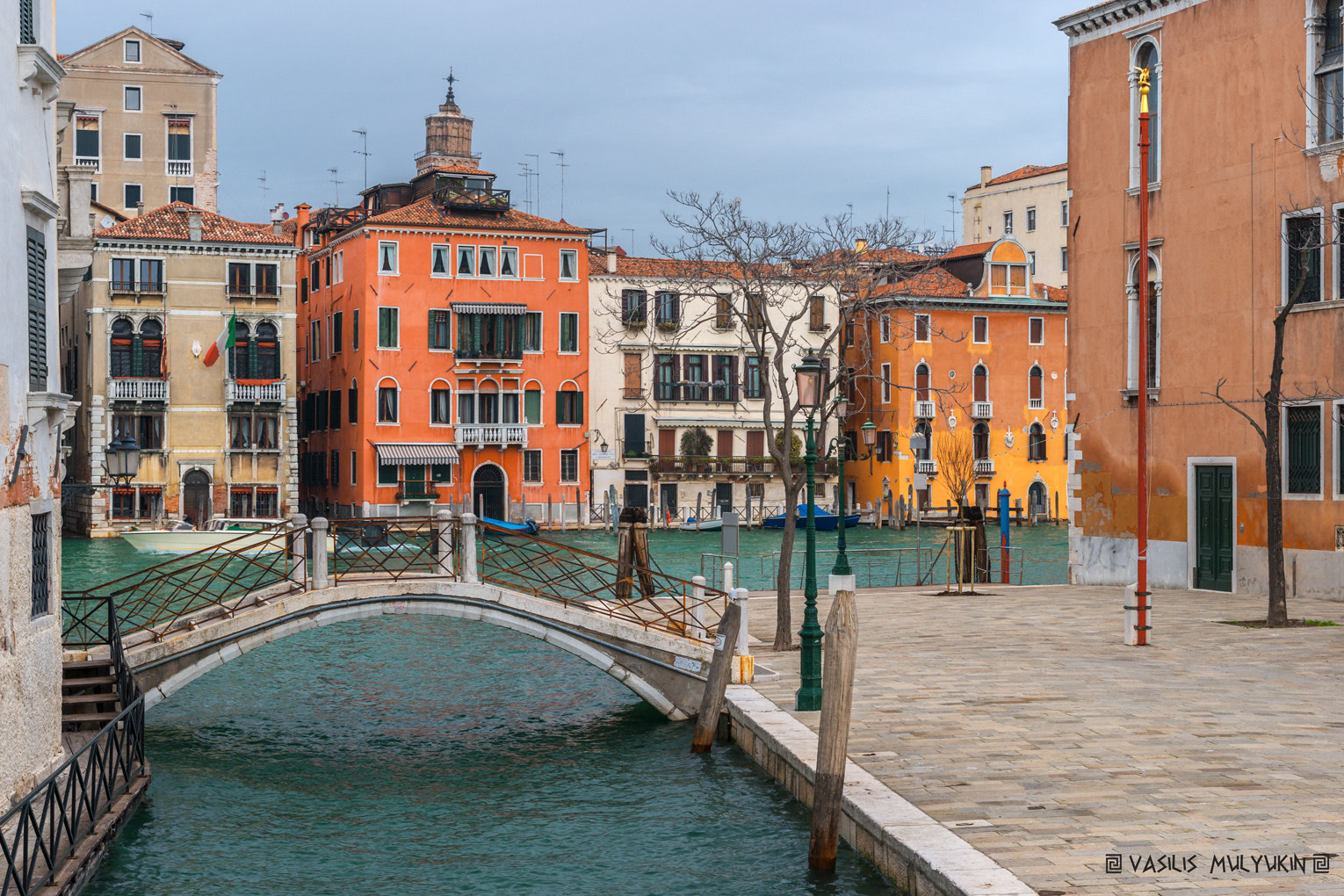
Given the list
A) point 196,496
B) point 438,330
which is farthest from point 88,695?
point 438,330

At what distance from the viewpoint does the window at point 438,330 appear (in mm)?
54781

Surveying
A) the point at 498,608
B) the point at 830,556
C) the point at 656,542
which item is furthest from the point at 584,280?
the point at 498,608

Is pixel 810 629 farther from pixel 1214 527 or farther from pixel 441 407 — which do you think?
pixel 441 407

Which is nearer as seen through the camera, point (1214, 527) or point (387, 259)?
point (1214, 527)

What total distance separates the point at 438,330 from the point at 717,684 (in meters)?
42.0

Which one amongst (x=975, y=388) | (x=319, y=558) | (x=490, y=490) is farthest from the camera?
(x=975, y=388)

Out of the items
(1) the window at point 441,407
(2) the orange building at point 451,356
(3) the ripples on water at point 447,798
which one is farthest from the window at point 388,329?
(3) the ripples on water at point 447,798

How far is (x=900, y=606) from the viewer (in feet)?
74.5

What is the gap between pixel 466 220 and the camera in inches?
2164

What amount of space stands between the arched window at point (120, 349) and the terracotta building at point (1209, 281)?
34877 mm

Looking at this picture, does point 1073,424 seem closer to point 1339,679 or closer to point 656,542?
point 1339,679

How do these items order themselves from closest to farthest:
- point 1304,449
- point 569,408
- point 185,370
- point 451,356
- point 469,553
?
point 469,553 → point 1304,449 → point 185,370 → point 451,356 → point 569,408

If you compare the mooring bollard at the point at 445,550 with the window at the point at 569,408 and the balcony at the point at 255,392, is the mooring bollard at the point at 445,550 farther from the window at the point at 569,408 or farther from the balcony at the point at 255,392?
the window at the point at 569,408

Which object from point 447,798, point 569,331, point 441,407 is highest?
point 569,331
